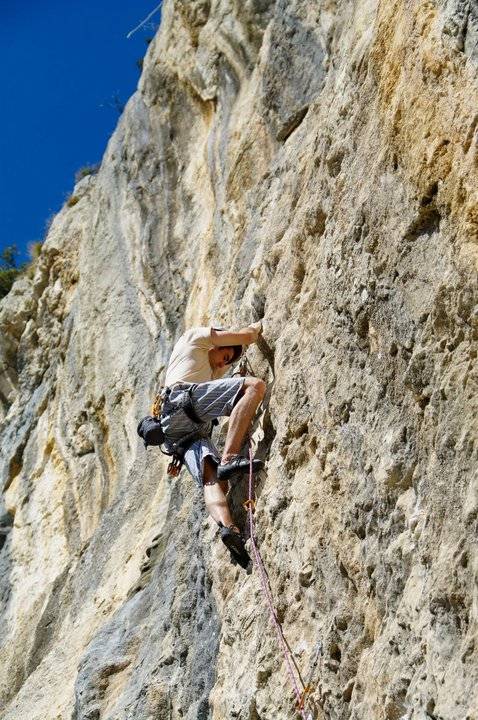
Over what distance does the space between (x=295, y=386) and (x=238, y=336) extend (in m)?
1.06

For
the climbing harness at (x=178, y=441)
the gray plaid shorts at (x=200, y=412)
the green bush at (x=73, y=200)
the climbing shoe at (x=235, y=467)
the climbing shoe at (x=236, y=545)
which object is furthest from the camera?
the green bush at (x=73, y=200)

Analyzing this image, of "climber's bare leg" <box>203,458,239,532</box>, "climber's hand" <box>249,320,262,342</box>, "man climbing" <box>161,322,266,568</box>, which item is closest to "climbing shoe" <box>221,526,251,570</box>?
"man climbing" <box>161,322,266,568</box>

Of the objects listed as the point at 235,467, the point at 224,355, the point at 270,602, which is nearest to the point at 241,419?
the point at 235,467

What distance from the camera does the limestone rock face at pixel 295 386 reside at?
18.3 ft

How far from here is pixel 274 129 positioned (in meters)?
11.3

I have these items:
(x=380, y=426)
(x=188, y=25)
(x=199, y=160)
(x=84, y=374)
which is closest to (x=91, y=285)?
(x=84, y=374)

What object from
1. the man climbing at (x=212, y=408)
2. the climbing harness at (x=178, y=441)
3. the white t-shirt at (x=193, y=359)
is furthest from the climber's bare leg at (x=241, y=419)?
the white t-shirt at (x=193, y=359)

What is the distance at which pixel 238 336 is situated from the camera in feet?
27.7

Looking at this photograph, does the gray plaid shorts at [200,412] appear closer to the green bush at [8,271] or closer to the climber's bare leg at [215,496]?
the climber's bare leg at [215,496]

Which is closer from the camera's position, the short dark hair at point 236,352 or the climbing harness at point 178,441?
the climbing harness at point 178,441

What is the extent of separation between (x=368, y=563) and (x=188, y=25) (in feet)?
34.2

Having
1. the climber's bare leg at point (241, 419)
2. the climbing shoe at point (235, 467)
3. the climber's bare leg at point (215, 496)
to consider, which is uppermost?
the climber's bare leg at point (241, 419)

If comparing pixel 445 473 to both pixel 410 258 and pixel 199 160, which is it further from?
pixel 199 160

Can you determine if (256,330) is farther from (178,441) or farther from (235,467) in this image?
(235,467)
